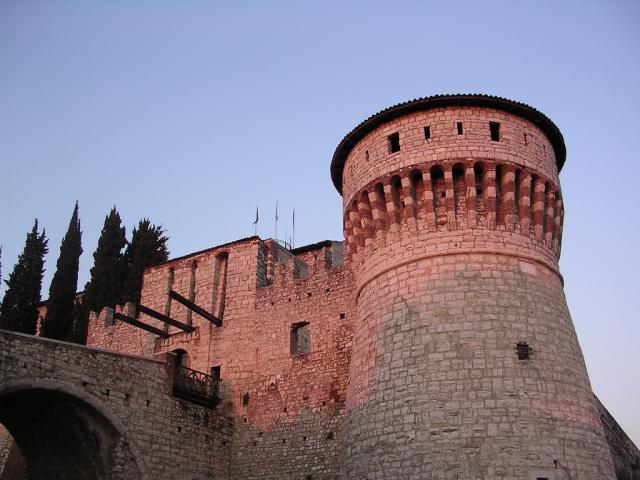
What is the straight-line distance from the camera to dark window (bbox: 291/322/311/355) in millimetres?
20172

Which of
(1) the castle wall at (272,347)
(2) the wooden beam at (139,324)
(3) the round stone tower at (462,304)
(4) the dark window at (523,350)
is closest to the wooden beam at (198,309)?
(1) the castle wall at (272,347)

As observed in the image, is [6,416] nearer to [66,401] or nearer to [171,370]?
[66,401]

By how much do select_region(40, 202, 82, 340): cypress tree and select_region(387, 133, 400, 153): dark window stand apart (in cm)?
1994

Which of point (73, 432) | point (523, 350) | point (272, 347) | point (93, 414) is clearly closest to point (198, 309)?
point (272, 347)

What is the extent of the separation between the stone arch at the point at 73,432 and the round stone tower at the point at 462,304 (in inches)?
229

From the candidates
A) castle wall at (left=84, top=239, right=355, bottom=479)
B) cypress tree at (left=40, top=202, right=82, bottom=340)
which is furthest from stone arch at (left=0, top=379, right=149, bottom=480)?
cypress tree at (left=40, top=202, right=82, bottom=340)

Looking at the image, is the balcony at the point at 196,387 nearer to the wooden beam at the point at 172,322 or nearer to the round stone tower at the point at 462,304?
the wooden beam at the point at 172,322

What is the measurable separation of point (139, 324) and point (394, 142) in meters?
11.0

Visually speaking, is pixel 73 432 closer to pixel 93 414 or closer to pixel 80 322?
pixel 93 414

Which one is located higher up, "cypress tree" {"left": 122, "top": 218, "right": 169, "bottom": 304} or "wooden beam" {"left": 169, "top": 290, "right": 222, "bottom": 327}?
"cypress tree" {"left": 122, "top": 218, "right": 169, "bottom": 304}

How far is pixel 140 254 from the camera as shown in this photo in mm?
33000

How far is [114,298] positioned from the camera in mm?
31438

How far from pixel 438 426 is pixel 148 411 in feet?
27.1

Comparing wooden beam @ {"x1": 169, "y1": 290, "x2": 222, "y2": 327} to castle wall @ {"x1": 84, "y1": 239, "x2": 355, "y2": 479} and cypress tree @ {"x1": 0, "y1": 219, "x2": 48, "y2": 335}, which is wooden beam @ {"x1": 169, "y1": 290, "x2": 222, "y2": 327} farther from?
cypress tree @ {"x1": 0, "y1": 219, "x2": 48, "y2": 335}
